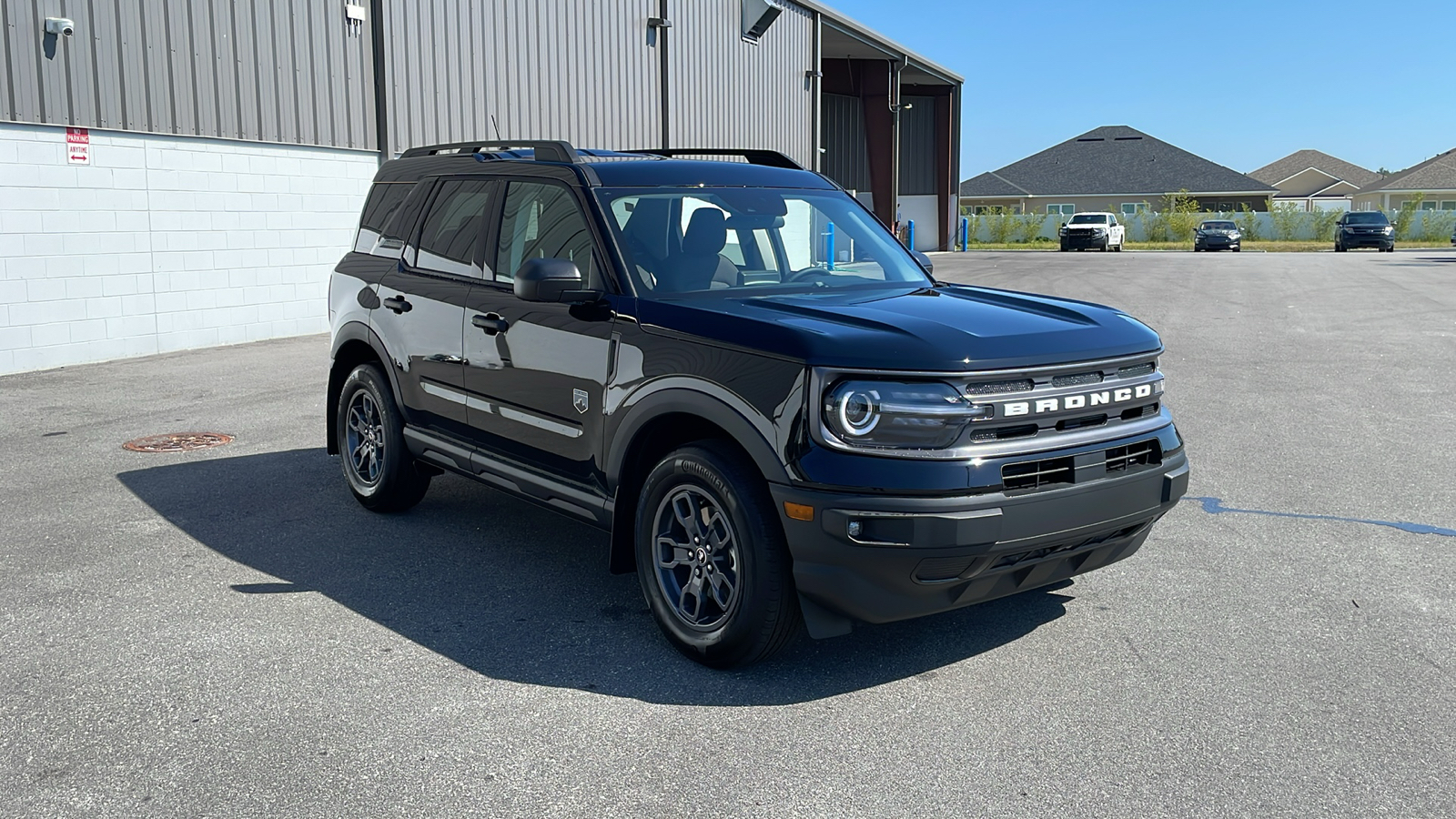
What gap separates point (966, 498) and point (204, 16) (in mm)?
14166

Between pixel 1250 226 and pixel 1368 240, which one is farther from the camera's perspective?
pixel 1250 226

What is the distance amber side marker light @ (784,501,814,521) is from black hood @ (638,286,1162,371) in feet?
1.53

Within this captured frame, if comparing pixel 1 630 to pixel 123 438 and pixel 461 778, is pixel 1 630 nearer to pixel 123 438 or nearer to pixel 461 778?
pixel 461 778

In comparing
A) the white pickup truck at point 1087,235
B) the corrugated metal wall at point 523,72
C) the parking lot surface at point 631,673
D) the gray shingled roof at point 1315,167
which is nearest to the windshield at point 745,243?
the parking lot surface at point 631,673

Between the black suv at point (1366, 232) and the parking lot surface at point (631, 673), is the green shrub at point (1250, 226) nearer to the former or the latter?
the black suv at point (1366, 232)

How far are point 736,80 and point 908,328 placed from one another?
25290 millimetres

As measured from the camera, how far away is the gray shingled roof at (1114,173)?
259 feet

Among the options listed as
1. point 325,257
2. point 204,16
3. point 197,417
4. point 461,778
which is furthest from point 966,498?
point 325,257

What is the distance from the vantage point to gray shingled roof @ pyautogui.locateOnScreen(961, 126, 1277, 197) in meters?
78.8

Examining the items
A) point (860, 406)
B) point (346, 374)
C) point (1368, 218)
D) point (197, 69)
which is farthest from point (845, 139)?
point (860, 406)

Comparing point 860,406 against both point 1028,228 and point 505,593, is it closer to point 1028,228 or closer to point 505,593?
point 505,593

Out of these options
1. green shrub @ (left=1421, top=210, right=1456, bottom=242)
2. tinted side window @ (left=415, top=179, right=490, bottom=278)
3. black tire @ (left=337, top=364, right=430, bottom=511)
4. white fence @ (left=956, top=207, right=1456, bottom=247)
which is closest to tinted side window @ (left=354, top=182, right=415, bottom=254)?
tinted side window @ (left=415, top=179, right=490, bottom=278)

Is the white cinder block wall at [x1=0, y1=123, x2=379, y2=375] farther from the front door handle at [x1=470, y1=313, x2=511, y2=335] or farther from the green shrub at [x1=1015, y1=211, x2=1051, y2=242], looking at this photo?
the green shrub at [x1=1015, y1=211, x2=1051, y2=242]

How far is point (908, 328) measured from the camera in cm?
426
